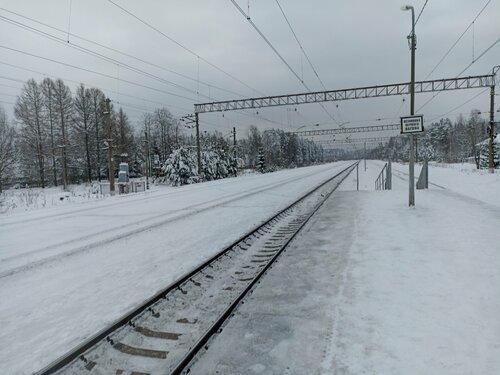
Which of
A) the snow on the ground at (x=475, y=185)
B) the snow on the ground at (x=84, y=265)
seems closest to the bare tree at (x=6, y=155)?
the snow on the ground at (x=84, y=265)

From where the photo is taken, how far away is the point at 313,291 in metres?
5.43

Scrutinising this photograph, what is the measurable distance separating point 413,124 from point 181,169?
30.9 meters

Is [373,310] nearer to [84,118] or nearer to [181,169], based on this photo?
[181,169]

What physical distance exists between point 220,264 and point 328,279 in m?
2.35

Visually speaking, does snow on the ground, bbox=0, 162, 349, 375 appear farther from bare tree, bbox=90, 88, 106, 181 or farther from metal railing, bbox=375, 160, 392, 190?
bare tree, bbox=90, 88, 106, 181

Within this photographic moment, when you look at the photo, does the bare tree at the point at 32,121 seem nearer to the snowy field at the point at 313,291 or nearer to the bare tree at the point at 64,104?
the bare tree at the point at 64,104

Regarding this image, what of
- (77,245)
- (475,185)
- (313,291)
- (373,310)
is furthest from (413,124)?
(475,185)

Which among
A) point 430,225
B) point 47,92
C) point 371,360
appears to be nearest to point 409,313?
point 371,360

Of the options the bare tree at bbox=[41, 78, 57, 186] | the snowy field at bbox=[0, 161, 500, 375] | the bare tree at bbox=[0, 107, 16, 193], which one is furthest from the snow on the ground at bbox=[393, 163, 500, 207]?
the bare tree at bbox=[41, 78, 57, 186]

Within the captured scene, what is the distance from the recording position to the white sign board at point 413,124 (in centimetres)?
1180

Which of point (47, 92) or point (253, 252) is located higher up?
point (47, 92)

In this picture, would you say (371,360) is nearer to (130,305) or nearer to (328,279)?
(328,279)

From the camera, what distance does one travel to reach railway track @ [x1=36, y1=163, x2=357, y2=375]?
12.1 feet

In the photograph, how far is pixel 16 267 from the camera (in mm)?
7609
